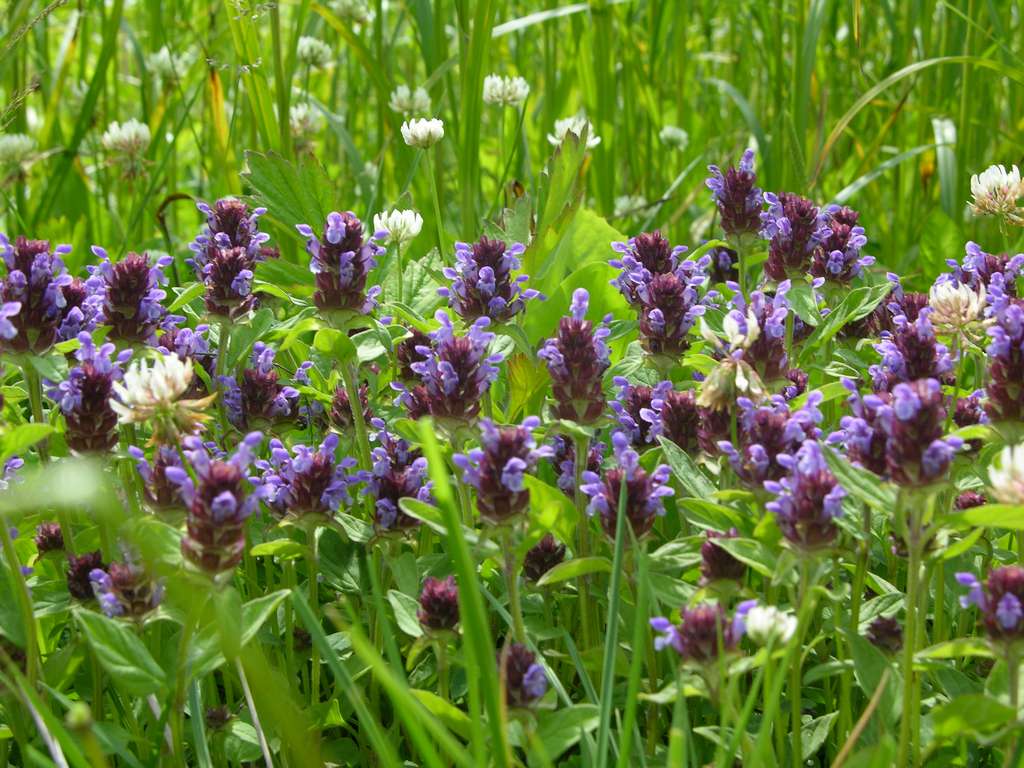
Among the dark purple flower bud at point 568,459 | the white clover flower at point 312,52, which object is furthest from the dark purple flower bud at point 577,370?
the white clover flower at point 312,52

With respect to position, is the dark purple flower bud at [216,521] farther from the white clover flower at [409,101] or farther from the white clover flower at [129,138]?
the white clover flower at [129,138]

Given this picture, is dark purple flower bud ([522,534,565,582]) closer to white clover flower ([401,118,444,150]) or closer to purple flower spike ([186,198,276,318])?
purple flower spike ([186,198,276,318])

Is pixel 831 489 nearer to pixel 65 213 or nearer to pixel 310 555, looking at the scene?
pixel 310 555

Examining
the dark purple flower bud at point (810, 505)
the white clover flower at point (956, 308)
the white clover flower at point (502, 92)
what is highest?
the white clover flower at point (502, 92)

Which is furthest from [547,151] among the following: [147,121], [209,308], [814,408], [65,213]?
[814,408]

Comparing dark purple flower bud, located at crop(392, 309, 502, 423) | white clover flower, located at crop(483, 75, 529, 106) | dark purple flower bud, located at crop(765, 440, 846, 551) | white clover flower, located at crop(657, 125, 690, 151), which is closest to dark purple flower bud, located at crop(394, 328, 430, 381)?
dark purple flower bud, located at crop(392, 309, 502, 423)
